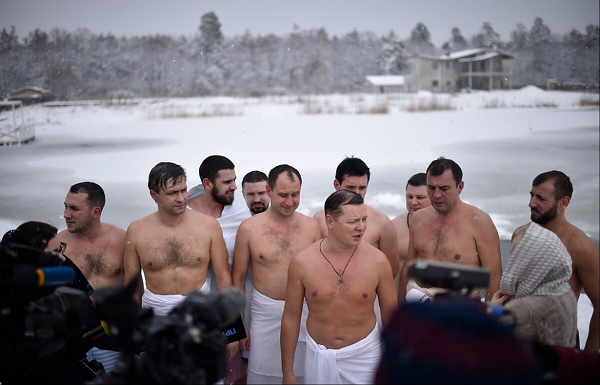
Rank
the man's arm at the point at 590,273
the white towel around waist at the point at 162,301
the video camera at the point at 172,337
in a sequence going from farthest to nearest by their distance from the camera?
the white towel around waist at the point at 162,301 → the man's arm at the point at 590,273 → the video camera at the point at 172,337

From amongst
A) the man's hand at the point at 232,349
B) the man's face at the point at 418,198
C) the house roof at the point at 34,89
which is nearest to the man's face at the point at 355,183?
the man's face at the point at 418,198

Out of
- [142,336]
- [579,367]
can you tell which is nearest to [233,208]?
[142,336]

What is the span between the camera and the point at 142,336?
162 centimetres

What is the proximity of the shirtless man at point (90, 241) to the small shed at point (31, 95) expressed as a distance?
3.24 m

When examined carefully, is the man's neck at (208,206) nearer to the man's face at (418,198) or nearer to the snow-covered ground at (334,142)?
the man's face at (418,198)

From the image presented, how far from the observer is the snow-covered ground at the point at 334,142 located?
693 centimetres

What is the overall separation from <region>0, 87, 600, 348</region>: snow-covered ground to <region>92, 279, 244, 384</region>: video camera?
507 centimetres

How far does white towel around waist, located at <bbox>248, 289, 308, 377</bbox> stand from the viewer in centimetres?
330

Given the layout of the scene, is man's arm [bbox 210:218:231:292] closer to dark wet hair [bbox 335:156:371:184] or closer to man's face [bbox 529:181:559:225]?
dark wet hair [bbox 335:156:371:184]

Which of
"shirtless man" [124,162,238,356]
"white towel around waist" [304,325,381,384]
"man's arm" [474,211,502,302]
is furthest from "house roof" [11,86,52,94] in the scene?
"man's arm" [474,211,502,302]

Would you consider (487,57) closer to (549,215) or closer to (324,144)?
(324,144)

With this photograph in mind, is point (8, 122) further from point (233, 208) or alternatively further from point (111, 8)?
point (233, 208)

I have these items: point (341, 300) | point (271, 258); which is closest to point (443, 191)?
point (341, 300)

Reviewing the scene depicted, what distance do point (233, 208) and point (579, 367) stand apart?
2665mm
